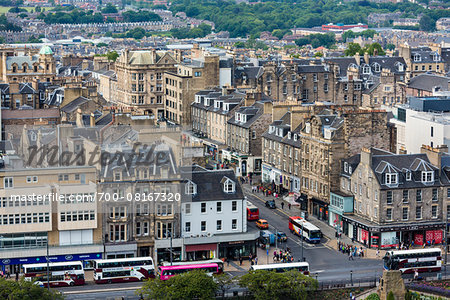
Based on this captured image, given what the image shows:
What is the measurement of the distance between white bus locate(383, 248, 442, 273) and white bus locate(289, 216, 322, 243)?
11.2 m

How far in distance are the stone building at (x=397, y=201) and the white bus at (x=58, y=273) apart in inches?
1244

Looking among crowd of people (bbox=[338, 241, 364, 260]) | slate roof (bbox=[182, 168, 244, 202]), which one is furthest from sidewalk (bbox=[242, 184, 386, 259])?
slate roof (bbox=[182, 168, 244, 202])

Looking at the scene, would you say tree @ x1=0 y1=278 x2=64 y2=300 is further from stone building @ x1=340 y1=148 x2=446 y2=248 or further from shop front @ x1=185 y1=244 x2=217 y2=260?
stone building @ x1=340 y1=148 x2=446 y2=248

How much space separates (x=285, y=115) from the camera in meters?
147

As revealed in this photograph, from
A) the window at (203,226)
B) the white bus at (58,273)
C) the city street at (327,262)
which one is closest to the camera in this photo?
the white bus at (58,273)

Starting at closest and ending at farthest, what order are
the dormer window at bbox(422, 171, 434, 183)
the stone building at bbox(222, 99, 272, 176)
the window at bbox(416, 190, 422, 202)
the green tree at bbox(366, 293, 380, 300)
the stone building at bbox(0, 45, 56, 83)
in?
the green tree at bbox(366, 293, 380, 300) → the window at bbox(416, 190, 422, 202) → the dormer window at bbox(422, 171, 434, 183) → the stone building at bbox(222, 99, 272, 176) → the stone building at bbox(0, 45, 56, 83)

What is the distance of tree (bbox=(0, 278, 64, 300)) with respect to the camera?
93.3 metres

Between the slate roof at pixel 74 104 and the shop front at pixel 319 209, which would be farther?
the slate roof at pixel 74 104

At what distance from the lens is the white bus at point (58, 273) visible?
104 meters

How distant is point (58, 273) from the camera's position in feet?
342

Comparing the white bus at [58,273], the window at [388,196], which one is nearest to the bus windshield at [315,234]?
the window at [388,196]

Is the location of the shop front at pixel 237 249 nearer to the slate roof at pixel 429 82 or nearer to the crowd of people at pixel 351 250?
the crowd of people at pixel 351 250

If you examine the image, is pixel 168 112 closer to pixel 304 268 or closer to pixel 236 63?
pixel 236 63

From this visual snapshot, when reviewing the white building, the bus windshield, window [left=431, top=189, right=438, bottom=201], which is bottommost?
the bus windshield
